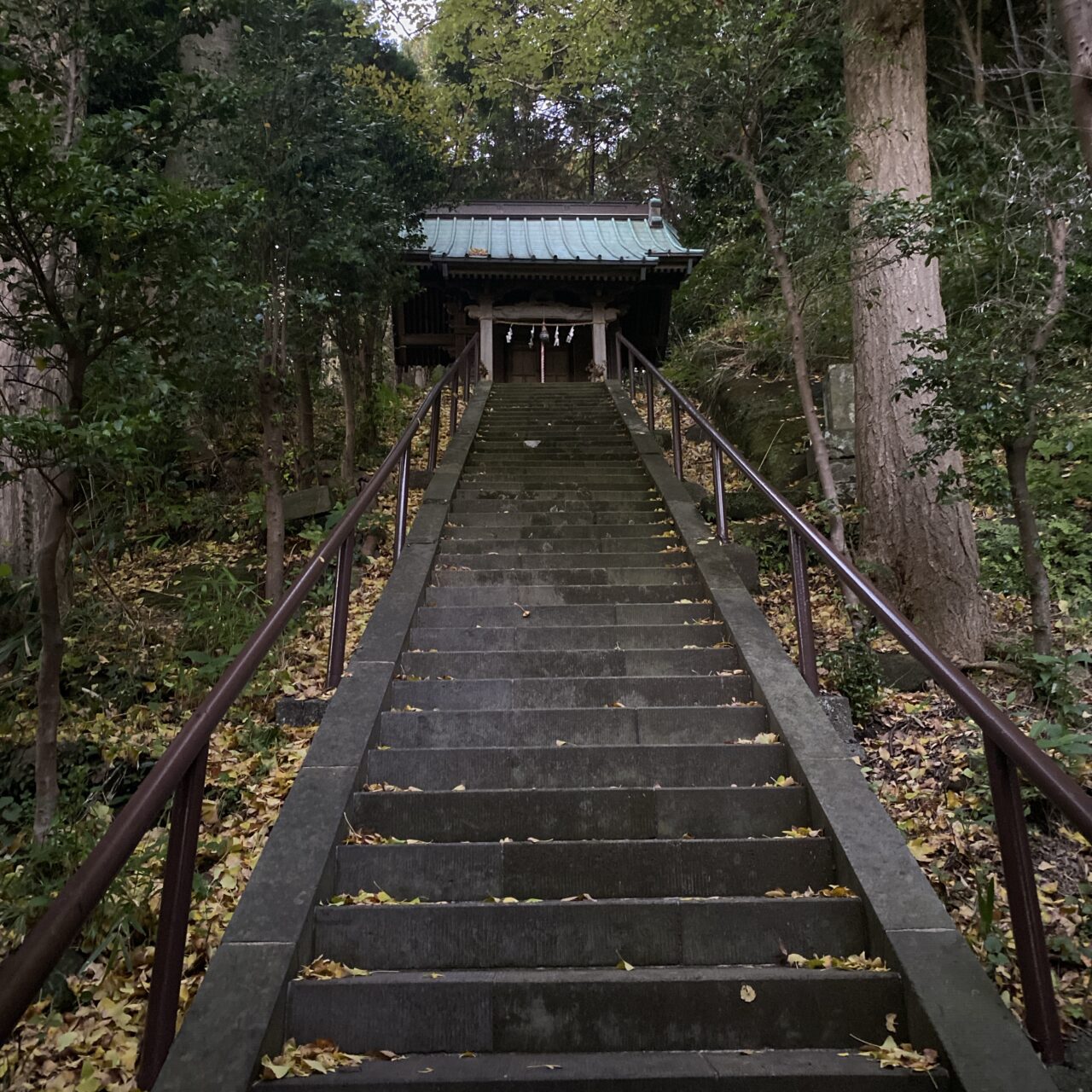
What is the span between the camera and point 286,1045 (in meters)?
2.09

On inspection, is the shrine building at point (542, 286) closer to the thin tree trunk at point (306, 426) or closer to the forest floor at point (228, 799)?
the thin tree trunk at point (306, 426)

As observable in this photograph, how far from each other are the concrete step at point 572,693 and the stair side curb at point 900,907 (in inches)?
7.7

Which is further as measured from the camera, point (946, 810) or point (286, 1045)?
point (946, 810)

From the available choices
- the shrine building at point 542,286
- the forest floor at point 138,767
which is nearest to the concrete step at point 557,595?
the forest floor at point 138,767

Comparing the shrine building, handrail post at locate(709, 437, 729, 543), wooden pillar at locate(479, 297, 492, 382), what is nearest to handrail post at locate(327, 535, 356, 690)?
handrail post at locate(709, 437, 729, 543)

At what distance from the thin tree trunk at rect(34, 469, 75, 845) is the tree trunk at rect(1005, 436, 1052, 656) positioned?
14.6 feet

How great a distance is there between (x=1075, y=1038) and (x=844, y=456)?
600 centimetres

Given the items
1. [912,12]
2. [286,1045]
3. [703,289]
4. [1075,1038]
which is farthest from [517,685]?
[703,289]

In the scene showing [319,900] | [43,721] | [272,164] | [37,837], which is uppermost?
[272,164]

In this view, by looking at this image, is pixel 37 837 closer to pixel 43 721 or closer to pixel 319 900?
pixel 43 721

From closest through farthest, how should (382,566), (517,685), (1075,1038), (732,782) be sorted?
(1075,1038) < (732,782) < (517,685) < (382,566)

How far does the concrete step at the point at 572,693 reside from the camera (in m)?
3.73

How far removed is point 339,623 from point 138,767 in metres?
1.70

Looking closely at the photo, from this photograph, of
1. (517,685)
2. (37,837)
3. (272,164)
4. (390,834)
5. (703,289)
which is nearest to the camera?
(390,834)
